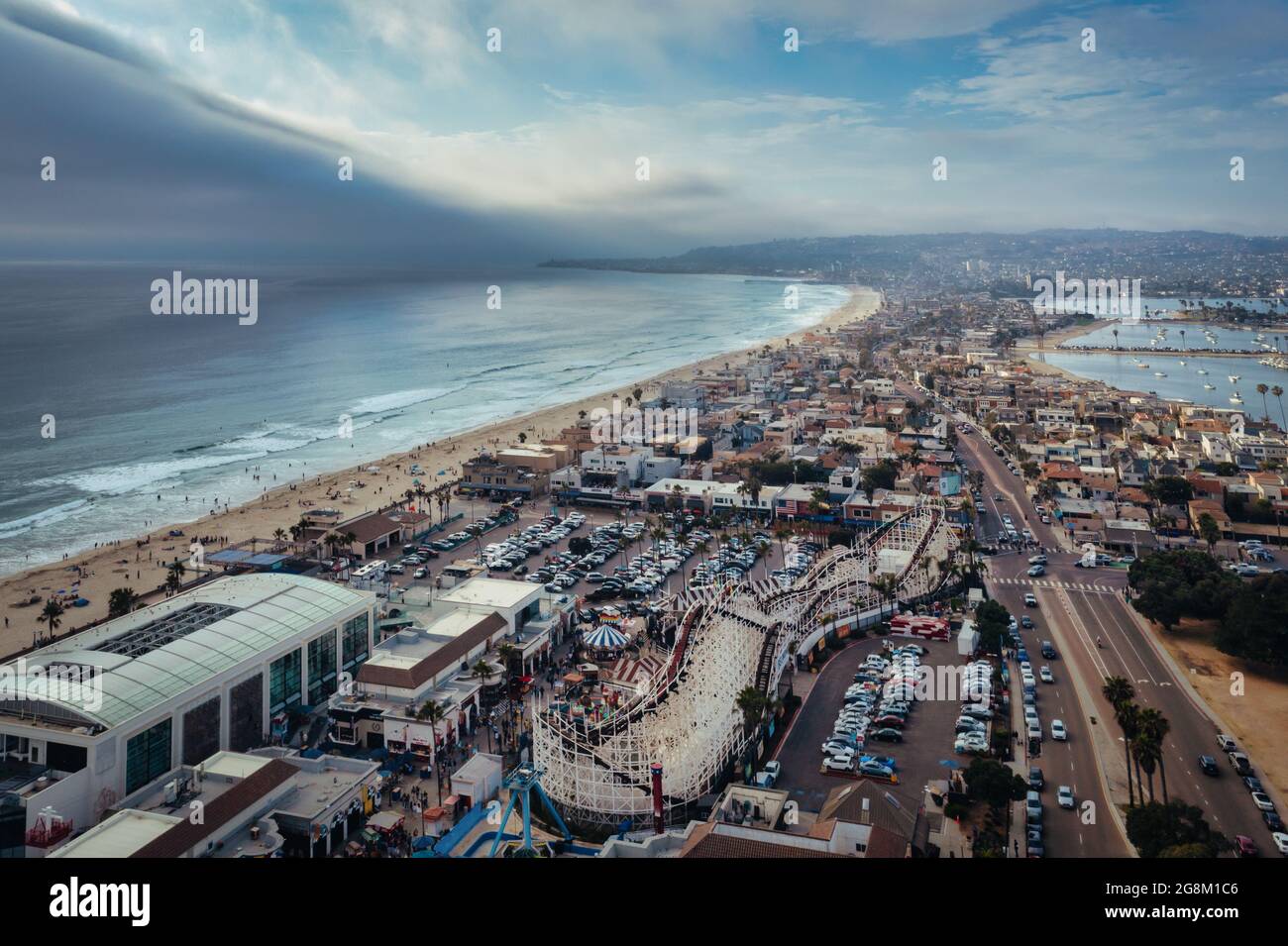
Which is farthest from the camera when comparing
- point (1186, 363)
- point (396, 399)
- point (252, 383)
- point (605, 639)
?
point (1186, 363)

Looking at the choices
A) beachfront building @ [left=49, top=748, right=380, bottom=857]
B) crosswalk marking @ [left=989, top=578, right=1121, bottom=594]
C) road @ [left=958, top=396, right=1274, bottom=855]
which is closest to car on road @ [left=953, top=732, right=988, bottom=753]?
road @ [left=958, top=396, right=1274, bottom=855]

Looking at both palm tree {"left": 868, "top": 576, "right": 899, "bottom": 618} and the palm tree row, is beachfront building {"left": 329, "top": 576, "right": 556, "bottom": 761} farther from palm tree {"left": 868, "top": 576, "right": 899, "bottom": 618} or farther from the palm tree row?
the palm tree row

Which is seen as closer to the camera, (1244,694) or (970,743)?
(970,743)

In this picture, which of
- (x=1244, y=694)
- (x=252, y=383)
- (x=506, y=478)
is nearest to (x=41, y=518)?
(x=506, y=478)

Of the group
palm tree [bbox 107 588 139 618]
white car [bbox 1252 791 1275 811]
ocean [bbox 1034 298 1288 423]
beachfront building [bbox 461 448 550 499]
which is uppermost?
ocean [bbox 1034 298 1288 423]

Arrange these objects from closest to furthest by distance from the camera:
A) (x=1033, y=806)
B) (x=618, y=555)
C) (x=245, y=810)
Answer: (x=245, y=810) < (x=1033, y=806) < (x=618, y=555)

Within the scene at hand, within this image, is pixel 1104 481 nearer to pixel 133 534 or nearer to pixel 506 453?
pixel 506 453

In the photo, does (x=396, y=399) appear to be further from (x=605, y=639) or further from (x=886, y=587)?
(x=886, y=587)

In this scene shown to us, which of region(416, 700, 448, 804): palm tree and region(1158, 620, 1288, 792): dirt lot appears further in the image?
region(1158, 620, 1288, 792): dirt lot
